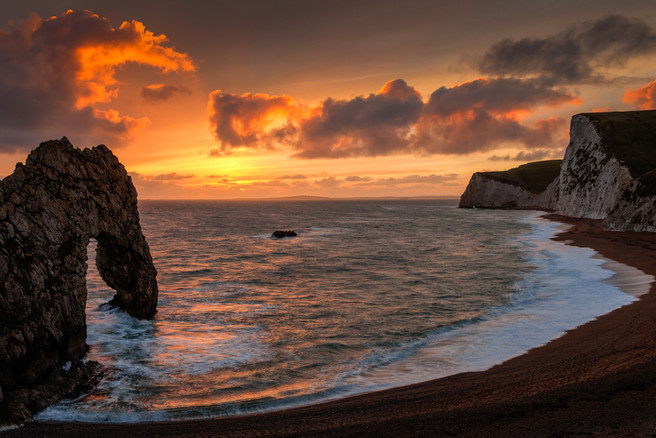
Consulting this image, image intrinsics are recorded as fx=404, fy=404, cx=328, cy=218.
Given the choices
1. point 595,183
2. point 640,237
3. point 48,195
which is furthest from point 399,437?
point 595,183

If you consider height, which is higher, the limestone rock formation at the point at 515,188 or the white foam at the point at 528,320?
the limestone rock formation at the point at 515,188

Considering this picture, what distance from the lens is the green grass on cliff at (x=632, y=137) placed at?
74.4 m

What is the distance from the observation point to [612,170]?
74875mm

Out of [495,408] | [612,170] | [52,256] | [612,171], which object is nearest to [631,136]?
[612,170]

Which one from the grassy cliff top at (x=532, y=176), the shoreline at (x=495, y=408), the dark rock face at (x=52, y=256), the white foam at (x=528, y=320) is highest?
the grassy cliff top at (x=532, y=176)

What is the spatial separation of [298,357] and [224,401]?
4423 millimetres

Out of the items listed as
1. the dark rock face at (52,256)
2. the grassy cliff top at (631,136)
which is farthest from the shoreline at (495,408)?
the grassy cliff top at (631,136)

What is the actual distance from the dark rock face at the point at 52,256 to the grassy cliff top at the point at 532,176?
159m

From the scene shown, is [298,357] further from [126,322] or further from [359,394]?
[126,322]

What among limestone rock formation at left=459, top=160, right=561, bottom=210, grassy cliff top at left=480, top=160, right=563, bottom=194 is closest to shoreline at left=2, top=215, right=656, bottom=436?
limestone rock formation at left=459, top=160, right=561, bottom=210

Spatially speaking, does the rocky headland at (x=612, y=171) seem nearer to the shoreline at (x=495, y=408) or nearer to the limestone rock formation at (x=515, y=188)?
the limestone rock formation at (x=515, y=188)

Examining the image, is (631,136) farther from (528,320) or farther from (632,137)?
(528,320)

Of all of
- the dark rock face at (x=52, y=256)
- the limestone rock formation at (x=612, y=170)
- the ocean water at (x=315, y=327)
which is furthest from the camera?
the limestone rock formation at (x=612, y=170)

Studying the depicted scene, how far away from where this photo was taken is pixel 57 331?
14922 millimetres
